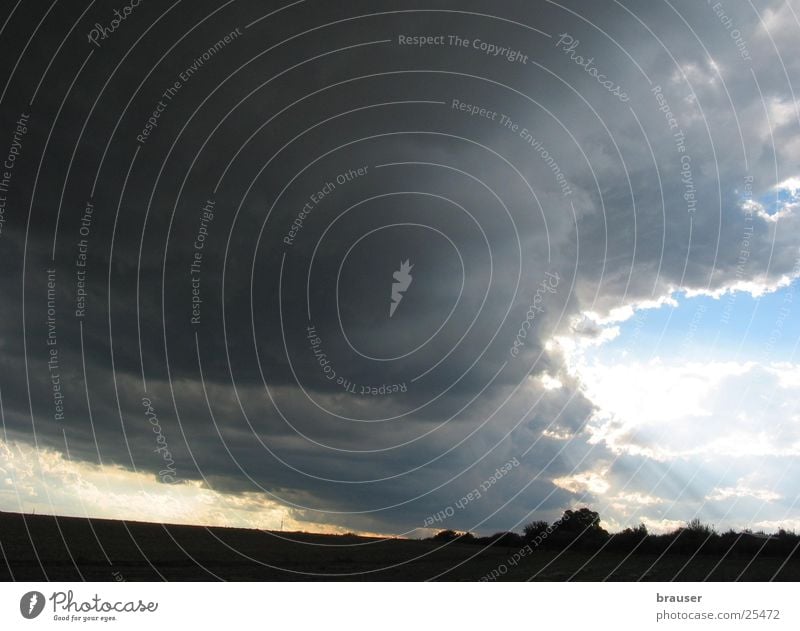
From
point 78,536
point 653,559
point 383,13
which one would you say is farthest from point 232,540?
point 383,13

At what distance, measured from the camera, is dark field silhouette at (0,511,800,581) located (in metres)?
22.8

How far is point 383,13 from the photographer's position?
21625 mm

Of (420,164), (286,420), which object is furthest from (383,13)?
(286,420)

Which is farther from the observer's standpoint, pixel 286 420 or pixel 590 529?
pixel 590 529

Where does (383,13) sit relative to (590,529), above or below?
above

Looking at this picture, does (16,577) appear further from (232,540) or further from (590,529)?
(590,529)

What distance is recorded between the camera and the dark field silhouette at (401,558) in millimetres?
22828

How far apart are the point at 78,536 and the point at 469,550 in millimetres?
17156

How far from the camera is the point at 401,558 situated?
26.1 m

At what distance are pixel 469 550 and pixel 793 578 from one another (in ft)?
35.5

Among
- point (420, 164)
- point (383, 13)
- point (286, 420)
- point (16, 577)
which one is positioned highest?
point (383, 13)
